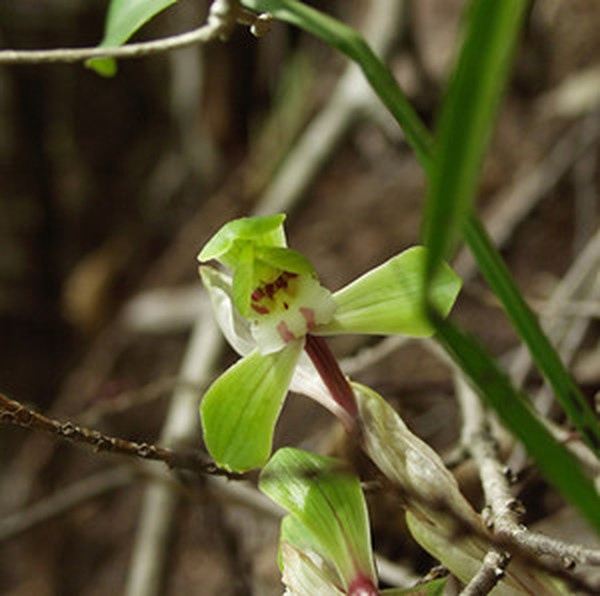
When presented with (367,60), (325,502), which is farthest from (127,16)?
(325,502)

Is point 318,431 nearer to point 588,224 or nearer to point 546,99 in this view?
point 588,224

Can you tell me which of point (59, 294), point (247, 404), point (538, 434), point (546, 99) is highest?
point (59, 294)

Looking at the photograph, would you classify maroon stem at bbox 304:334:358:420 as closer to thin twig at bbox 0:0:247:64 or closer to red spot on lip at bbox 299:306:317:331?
red spot on lip at bbox 299:306:317:331

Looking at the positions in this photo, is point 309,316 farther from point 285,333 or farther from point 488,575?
point 488,575

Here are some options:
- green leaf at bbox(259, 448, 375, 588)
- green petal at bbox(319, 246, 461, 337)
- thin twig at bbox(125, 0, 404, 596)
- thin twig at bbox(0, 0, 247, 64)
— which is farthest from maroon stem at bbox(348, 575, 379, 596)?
thin twig at bbox(125, 0, 404, 596)

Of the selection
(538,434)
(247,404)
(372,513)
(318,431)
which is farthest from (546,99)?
(538,434)

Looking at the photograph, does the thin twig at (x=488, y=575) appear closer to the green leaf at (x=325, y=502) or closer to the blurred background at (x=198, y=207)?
the green leaf at (x=325, y=502)
